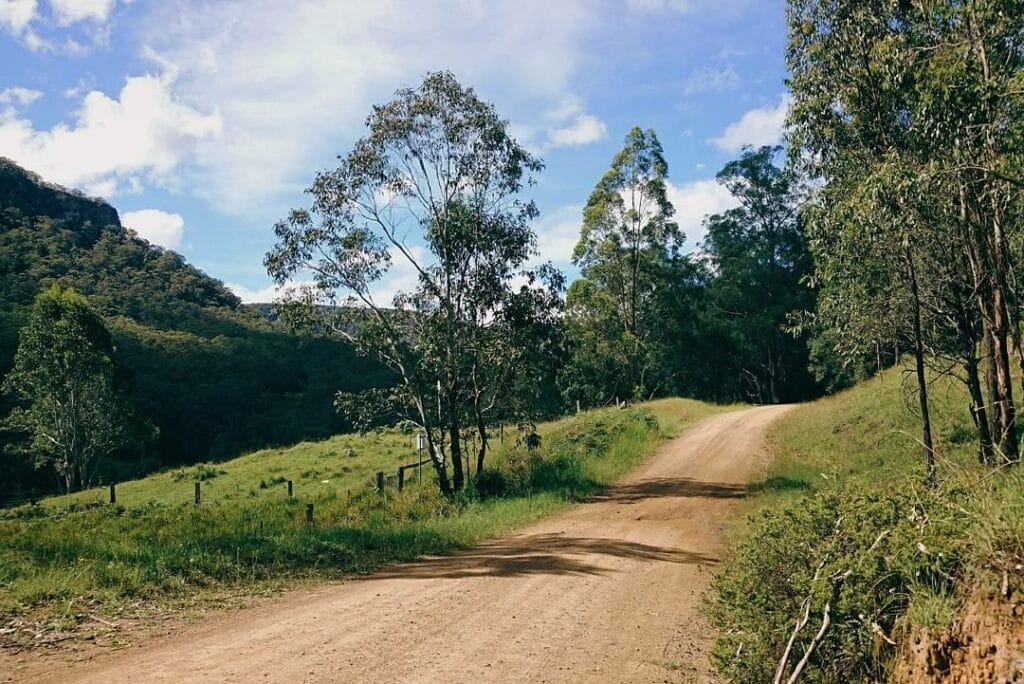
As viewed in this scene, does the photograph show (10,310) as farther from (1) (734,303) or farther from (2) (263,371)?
(1) (734,303)

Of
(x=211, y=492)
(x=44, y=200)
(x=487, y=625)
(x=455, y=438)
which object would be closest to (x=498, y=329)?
(x=455, y=438)

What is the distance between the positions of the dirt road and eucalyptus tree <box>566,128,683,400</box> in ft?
107

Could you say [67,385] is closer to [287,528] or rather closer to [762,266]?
[287,528]

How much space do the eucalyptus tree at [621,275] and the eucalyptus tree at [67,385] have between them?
109 ft

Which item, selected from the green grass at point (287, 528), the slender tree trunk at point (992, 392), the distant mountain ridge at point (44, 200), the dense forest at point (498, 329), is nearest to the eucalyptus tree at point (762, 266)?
the dense forest at point (498, 329)

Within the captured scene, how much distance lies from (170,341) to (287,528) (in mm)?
81530

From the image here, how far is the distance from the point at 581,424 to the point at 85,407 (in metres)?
39.7

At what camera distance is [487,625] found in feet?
25.8

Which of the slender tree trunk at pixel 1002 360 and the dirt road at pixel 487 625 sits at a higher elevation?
the slender tree trunk at pixel 1002 360

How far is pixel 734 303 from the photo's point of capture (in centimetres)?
5209

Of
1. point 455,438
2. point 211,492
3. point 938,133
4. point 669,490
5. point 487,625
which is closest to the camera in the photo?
point 487,625

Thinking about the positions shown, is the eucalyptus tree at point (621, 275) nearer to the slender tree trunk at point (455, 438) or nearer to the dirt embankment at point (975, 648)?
the slender tree trunk at point (455, 438)

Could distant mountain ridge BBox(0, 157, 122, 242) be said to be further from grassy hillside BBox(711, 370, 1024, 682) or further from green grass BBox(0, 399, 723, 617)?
grassy hillside BBox(711, 370, 1024, 682)

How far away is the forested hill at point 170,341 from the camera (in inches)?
3019
